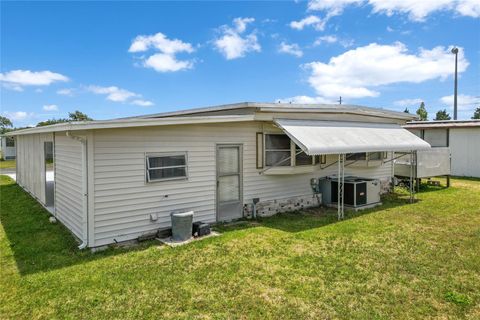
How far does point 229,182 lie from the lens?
802 centimetres

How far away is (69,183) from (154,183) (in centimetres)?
201

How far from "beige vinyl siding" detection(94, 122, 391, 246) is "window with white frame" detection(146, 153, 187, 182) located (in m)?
0.10

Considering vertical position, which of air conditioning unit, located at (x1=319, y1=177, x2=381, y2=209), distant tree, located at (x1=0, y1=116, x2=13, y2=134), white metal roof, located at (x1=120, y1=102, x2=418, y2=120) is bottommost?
air conditioning unit, located at (x1=319, y1=177, x2=381, y2=209)

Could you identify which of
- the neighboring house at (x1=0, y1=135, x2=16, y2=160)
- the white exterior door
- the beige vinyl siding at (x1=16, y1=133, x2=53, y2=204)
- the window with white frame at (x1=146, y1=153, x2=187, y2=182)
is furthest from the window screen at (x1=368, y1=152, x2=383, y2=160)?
the neighboring house at (x1=0, y1=135, x2=16, y2=160)

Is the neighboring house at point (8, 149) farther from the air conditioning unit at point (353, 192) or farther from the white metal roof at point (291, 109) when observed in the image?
the air conditioning unit at point (353, 192)

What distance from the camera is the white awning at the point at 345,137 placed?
7684 millimetres

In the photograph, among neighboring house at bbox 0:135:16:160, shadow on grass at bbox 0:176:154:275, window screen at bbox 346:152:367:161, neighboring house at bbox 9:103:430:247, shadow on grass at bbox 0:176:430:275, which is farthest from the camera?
neighboring house at bbox 0:135:16:160

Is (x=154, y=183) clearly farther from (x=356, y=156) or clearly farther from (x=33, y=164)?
(x=356, y=156)

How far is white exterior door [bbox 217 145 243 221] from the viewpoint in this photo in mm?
7824

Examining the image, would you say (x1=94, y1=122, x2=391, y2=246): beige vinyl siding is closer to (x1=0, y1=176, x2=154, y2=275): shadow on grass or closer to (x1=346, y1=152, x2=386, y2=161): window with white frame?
(x1=0, y1=176, x2=154, y2=275): shadow on grass

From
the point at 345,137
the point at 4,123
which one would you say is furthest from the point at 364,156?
the point at 4,123

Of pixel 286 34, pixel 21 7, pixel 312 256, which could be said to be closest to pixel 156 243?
pixel 312 256

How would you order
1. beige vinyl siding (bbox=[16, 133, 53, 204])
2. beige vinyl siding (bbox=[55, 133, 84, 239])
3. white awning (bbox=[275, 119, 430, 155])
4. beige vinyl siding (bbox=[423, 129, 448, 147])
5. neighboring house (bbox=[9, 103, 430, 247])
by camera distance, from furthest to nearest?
1. beige vinyl siding (bbox=[423, 129, 448, 147])
2. beige vinyl siding (bbox=[16, 133, 53, 204])
3. white awning (bbox=[275, 119, 430, 155])
4. beige vinyl siding (bbox=[55, 133, 84, 239])
5. neighboring house (bbox=[9, 103, 430, 247])

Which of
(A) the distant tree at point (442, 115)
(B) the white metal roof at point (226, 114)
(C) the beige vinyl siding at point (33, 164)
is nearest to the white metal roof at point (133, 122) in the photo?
(B) the white metal roof at point (226, 114)
